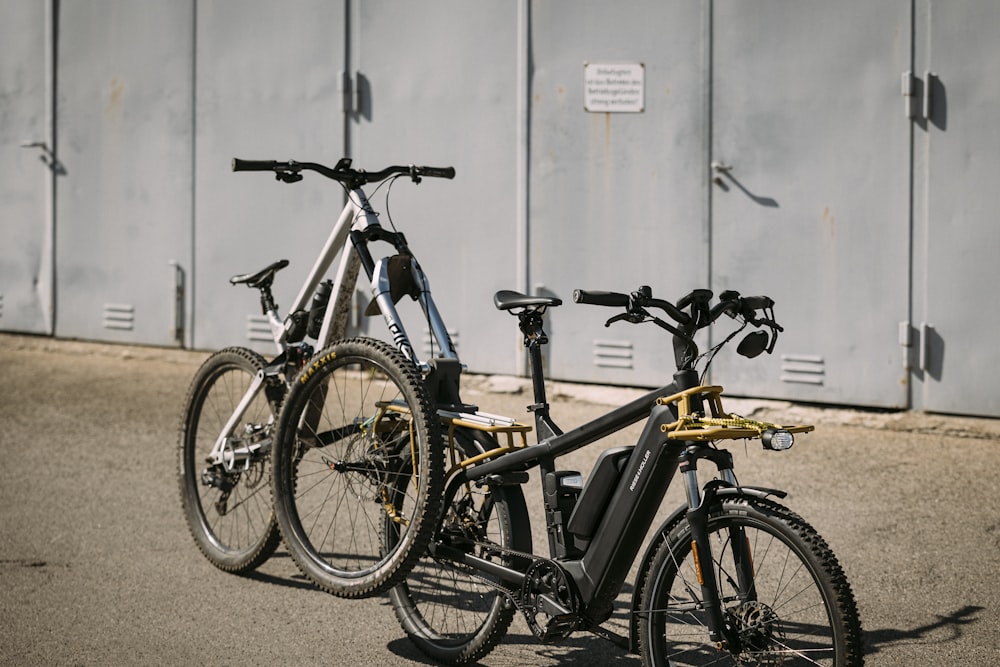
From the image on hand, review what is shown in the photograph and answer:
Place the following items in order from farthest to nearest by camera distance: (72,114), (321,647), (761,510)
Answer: (72,114) < (321,647) < (761,510)

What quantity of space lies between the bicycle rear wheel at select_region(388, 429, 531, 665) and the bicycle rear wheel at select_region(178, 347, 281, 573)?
0.71 meters

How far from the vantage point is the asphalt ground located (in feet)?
13.9

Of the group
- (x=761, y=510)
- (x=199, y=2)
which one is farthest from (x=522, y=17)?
(x=761, y=510)

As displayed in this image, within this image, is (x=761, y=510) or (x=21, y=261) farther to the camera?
(x=21, y=261)

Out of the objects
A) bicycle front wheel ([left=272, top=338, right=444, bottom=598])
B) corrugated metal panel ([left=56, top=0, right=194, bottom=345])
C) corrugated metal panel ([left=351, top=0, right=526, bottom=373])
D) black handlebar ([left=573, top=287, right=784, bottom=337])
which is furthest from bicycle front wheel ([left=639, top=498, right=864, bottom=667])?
corrugated metal panel ([left=56, top=0, right=194, bottom=345])

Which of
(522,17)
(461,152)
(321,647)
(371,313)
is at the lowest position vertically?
Result: (321,647)

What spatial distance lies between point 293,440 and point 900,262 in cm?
422

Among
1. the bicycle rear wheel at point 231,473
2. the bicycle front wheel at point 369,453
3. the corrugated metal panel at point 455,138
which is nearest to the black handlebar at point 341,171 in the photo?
the bicycle front wheel at point 369,453

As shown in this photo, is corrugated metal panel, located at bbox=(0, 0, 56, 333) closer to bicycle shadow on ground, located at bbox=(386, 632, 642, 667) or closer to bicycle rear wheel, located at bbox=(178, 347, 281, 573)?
bicycle rear wheel, located at bbox=(178, 347, 281, 573)

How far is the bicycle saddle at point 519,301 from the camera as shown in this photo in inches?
147

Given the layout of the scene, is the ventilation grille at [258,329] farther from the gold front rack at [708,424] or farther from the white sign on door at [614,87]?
the gold front rack at [708,424]

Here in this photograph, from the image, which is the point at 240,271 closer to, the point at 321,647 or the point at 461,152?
the point at 461,152

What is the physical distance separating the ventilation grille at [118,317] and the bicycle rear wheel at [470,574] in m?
5.51

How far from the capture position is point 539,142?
8086 mm
